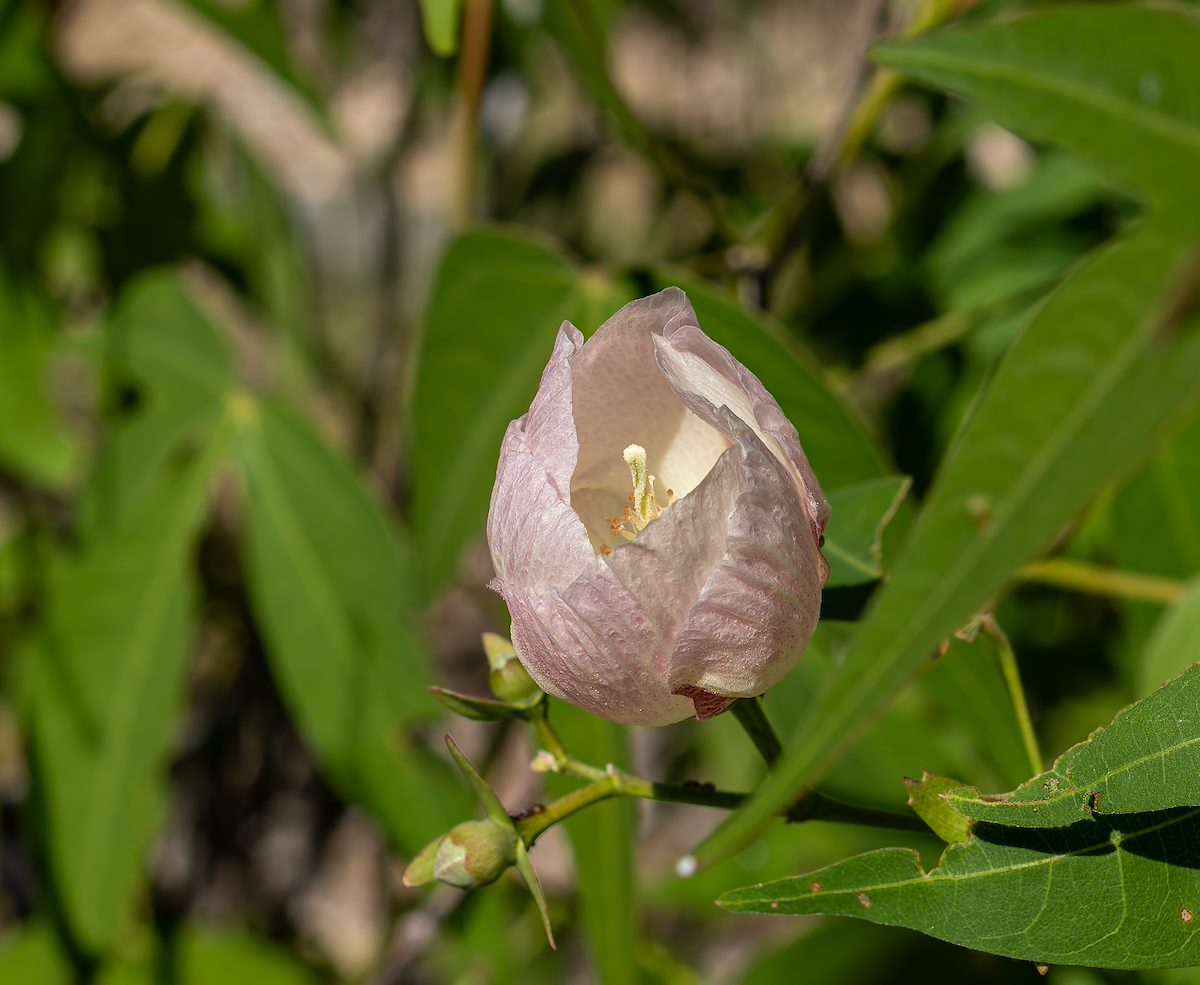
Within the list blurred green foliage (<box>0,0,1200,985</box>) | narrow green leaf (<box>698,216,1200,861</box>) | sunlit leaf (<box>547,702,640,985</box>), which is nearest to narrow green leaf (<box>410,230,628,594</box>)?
→ blurred green foliage (<box>0,0,1200,985</box>)

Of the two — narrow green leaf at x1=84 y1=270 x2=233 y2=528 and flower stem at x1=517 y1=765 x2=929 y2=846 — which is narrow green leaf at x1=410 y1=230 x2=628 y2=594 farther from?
flower stem at x1=517 y1=765 x2=929 y2=846

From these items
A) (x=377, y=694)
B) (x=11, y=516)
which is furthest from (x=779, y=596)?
(x=11, y=516)

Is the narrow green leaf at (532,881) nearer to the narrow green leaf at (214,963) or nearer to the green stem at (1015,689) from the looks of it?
the green stem at (1015,689)

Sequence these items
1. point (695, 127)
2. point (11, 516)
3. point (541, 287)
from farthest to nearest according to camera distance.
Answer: point (695, 127) → point (11, 516) → point (541, 287)

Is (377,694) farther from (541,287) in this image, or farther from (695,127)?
(695,127)

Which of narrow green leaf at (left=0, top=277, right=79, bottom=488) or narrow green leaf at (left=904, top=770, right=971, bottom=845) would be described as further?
narrow green leaf at (left=0, top=277, right=79, bottom=488)

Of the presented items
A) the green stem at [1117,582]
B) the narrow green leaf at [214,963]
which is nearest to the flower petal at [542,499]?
the green stem at [1117,582]
